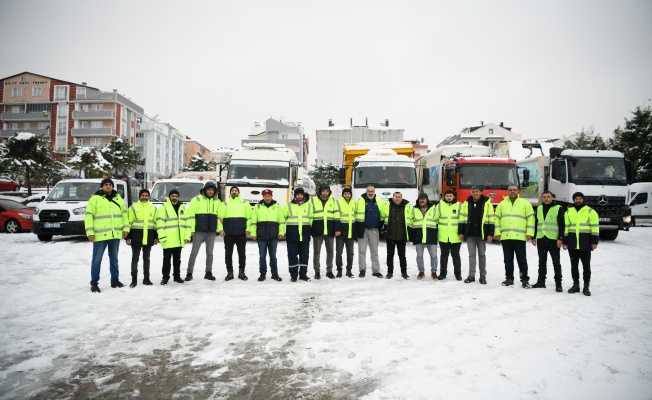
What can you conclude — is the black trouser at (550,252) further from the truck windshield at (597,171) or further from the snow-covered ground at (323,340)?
the truck windshield at (597,171)

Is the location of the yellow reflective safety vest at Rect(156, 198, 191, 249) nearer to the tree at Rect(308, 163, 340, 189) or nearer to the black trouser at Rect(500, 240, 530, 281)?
the black trouser at Rect(500, 240, 530, 281)

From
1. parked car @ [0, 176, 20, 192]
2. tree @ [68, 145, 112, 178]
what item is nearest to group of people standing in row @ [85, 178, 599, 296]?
tree @ [68, 145, 112, 178]

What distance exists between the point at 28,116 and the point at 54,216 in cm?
6369

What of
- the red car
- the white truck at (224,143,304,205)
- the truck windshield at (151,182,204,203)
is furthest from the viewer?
the red car

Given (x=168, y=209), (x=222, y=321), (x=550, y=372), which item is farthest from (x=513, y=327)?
(x=168, y=209)

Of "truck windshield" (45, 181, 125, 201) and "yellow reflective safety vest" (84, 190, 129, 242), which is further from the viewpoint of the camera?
"truck windshield" (45, 181, 125, 201)

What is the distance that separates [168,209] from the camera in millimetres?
8609

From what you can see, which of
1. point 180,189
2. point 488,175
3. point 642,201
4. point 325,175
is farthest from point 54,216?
point 325,175

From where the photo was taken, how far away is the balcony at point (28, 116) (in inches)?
2596

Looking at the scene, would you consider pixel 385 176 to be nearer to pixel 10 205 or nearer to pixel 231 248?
pixel 231 248

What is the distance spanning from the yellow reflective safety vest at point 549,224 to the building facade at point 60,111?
6735 cm

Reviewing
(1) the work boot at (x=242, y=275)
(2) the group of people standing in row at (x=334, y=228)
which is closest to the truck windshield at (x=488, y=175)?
(2) the group of people standing in row at (x=334, y=228)

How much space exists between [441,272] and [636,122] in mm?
32480

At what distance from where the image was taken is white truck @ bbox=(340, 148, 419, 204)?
1523 centimetres
